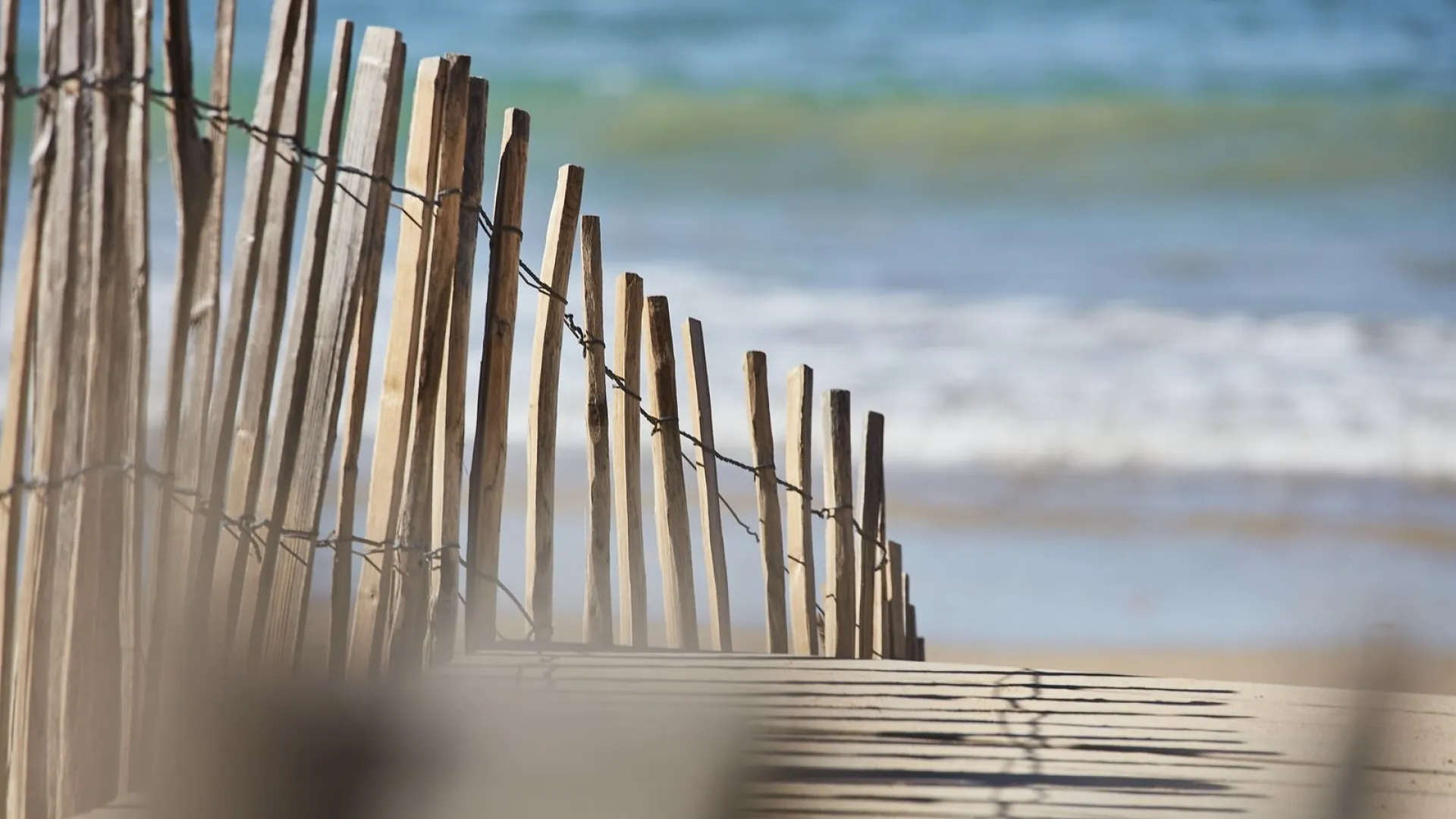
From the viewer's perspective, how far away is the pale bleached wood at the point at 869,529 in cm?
373

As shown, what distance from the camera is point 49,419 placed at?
1521 millimetres

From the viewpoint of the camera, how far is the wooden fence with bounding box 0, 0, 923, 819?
1520 millimetres

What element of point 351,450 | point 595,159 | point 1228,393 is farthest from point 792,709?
point 595,159

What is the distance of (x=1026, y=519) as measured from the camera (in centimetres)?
818

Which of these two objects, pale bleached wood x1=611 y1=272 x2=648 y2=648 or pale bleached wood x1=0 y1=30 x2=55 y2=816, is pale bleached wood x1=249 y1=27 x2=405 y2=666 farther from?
pale bleached wood x1=611 y1=272 x2=648 y2=648

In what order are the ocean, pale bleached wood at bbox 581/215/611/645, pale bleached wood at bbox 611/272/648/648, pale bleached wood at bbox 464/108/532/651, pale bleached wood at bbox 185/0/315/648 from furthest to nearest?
1. the ocean
2. pale bleached wood at bbox 611/272/648/648
3. pale bleached wood at bbox 581/215/611/645
4. pale bleached wood at bbox 464/108/532/651
5. pale bleached wood at bbox 185/0/315/648

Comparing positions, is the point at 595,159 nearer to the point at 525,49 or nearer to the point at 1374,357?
the point at 525,49

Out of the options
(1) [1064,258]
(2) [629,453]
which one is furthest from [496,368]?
(1) [1064,258]

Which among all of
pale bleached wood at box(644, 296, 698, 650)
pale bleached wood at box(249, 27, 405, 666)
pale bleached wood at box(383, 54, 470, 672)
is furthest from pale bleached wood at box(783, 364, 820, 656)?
pale bleached wood at box(249, 27, 405, 666)

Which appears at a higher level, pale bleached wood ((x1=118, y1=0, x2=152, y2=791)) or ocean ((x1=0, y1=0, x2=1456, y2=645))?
ocean ((x1=0, y1=0, x2=1456, y2=645))

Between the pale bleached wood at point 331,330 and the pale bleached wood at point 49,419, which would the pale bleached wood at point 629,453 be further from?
the pale bleached wood at point 49,419

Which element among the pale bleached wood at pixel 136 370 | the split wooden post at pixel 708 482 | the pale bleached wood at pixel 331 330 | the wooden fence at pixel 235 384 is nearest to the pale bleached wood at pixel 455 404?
the wooden fence at pixel 235 384

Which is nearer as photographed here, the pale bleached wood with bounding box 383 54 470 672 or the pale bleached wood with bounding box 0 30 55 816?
the pale bleached wood with bounding box 0 30 55 816

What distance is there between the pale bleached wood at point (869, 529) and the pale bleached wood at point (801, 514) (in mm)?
165
